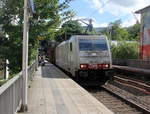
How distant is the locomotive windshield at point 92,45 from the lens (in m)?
21.5

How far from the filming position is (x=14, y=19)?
16.2m

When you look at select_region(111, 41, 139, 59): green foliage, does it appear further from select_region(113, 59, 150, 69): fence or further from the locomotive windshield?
the locomotive windshield

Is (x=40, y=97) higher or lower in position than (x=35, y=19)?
lower

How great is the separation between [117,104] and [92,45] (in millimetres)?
7249

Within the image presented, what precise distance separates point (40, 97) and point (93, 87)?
910 centimetres

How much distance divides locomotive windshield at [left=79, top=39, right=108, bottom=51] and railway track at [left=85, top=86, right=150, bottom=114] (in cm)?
272

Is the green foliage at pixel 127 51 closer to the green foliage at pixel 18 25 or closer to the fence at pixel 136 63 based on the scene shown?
the fence at pixel 136 63

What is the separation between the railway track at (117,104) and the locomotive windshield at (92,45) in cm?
272

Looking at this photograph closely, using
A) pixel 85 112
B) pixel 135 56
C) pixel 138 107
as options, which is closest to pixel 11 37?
pixel 138 107

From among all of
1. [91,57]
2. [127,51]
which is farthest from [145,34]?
[91,57]

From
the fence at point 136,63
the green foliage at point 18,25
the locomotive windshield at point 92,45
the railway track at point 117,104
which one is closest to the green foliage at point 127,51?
the fence at point 136,63

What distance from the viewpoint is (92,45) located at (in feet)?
70.9

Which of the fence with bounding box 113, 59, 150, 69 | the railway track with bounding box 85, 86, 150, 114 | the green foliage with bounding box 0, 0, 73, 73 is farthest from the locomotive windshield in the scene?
the fence with bounding box 113, 59, 150, 69

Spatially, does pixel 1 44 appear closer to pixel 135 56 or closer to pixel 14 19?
pixel 14 19
